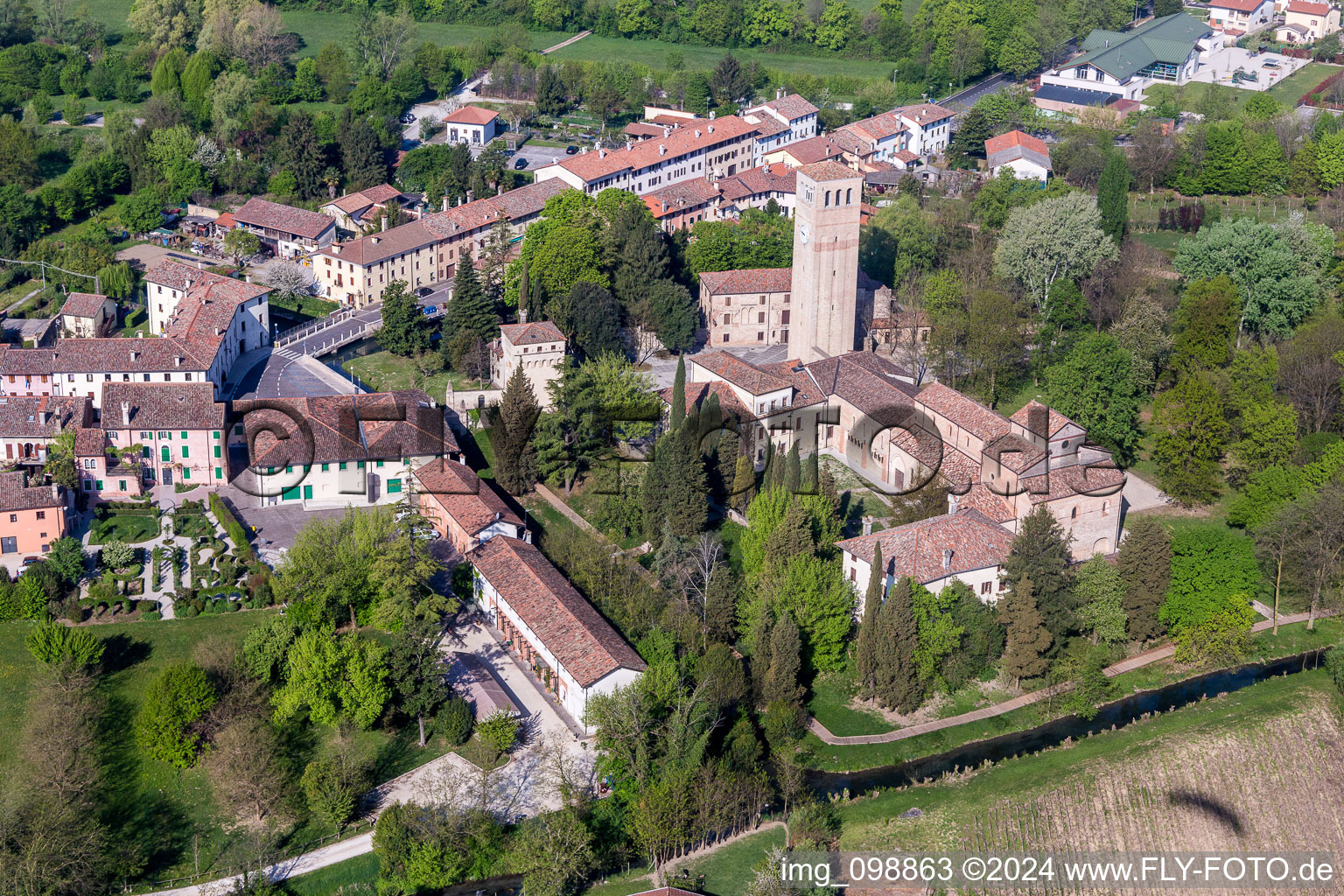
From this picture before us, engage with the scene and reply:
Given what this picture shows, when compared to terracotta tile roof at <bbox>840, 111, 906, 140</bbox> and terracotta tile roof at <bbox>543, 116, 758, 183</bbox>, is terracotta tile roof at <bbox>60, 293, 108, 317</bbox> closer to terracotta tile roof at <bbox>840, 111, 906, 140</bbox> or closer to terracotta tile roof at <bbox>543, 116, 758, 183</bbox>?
terracotta tile roof at <bbox>543, 116, 758, 183</bbox>

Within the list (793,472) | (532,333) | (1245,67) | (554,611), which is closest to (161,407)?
(532,333)

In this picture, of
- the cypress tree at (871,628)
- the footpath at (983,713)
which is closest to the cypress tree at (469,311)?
the cypress tree at (871,628)

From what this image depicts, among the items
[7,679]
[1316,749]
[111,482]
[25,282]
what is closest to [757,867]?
[1316,749]

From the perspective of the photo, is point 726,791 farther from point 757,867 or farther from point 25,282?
point 25,282

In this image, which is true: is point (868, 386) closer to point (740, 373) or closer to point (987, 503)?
point (740, 373)

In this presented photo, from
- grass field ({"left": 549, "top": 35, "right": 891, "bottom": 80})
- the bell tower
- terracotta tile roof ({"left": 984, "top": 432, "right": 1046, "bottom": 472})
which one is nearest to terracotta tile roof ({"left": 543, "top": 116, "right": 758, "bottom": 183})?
the bell tower

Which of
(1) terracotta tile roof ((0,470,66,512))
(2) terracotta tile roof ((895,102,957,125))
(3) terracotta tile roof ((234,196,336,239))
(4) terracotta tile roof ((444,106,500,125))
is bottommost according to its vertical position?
(2) terracotta tile roof ((895,102,957,125))

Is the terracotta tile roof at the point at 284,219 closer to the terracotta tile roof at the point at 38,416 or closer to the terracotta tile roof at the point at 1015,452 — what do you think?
the terracotta tile roof at the point at 38,416
